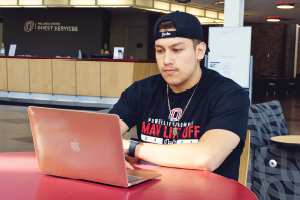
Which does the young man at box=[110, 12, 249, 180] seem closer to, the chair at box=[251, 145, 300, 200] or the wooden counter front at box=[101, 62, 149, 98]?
the chair at box=[251, 145, 300, 200]

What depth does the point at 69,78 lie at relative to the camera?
9102 mm

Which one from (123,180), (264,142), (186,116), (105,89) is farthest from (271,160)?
(105,89)

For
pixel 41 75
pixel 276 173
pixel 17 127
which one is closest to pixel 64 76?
pixel 41 75

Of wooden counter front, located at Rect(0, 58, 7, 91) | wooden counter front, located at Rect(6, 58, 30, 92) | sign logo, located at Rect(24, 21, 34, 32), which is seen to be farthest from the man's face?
sign logo, located at Rect(24, 21, 34, 32)

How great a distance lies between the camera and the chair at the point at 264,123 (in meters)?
2.09

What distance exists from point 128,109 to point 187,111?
0.98ft

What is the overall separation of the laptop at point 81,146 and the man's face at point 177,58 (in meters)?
0.47

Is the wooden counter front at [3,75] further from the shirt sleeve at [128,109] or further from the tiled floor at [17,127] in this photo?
the shirt sleeve at [128,109]

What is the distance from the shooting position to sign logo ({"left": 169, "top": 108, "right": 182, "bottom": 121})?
1.35 metres

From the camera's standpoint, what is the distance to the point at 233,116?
4.07 feet

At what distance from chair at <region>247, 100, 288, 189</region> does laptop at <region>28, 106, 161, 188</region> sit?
1.25 meters

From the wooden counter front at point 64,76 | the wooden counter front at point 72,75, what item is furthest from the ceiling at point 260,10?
the wooden counter front at point 64,76

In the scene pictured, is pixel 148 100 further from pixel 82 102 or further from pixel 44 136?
pixel 82 102

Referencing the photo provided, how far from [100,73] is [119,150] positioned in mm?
8044
